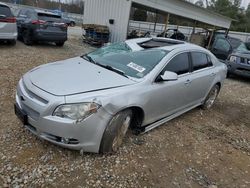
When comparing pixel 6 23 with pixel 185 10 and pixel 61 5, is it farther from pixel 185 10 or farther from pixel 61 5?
pixel 61 5

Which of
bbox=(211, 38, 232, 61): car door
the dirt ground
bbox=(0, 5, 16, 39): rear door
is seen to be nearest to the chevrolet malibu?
the dirt ground

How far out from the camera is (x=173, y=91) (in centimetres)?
399

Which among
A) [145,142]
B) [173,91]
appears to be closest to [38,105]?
[145,142]

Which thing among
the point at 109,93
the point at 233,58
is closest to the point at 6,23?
the point at 109,93

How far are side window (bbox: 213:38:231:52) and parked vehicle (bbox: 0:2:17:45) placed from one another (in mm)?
9084

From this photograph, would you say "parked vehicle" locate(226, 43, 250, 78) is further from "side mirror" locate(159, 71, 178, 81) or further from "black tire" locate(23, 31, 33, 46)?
"black tire" locate(23, 31, 33, 46)

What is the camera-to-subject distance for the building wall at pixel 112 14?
40.7ft

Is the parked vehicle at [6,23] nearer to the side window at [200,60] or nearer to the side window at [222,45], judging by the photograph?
the side window at [200,60]

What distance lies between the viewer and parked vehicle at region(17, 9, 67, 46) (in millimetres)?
9711

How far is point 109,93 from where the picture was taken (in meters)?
3.00

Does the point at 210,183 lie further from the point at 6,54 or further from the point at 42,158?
the point at 6,54

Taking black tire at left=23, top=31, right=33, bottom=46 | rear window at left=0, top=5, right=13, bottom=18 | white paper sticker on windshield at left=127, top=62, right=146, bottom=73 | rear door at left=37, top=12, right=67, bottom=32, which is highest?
white paper sticker on windshield at left=127, top=62, right=146, bottom=73

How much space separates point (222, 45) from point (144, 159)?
1030 cm

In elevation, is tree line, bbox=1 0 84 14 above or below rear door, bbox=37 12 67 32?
below
